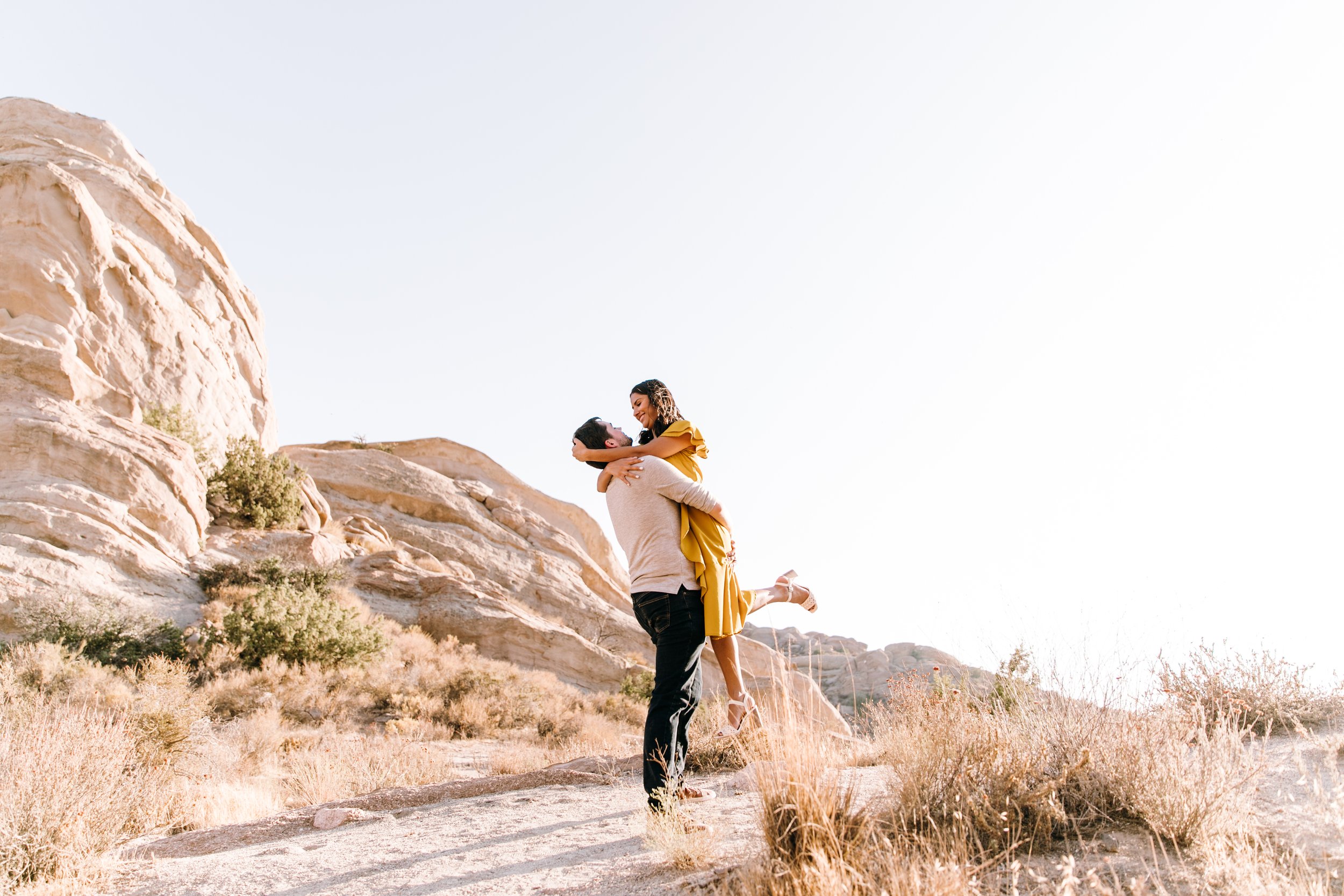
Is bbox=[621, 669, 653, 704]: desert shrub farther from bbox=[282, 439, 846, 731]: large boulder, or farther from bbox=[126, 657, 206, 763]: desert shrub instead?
bbox=[126, 657, 206, 763]: desert shrub

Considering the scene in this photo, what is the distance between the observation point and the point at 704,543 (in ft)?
13.1

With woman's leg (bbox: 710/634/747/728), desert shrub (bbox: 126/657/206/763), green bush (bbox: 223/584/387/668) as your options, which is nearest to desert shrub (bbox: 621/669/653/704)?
green bush (bbox: 223/584/387/668)

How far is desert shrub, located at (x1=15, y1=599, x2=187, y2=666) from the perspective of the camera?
1079 cm

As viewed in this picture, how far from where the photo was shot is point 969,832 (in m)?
3.02

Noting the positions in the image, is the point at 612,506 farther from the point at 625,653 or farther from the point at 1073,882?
the point at 625,653

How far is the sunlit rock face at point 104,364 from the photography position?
42.8 feet

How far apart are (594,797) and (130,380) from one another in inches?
710

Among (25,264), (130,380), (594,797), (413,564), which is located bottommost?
(594,797)

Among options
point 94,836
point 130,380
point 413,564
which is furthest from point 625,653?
point 94,836

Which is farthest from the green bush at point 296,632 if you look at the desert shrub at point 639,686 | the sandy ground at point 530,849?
the sandy ground at point 530,849

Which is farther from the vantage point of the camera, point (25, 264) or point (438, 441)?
point (438, 441)

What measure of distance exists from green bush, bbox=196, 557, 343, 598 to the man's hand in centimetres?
1220

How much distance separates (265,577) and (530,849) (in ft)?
42.2

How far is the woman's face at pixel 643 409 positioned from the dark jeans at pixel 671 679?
98 cm
